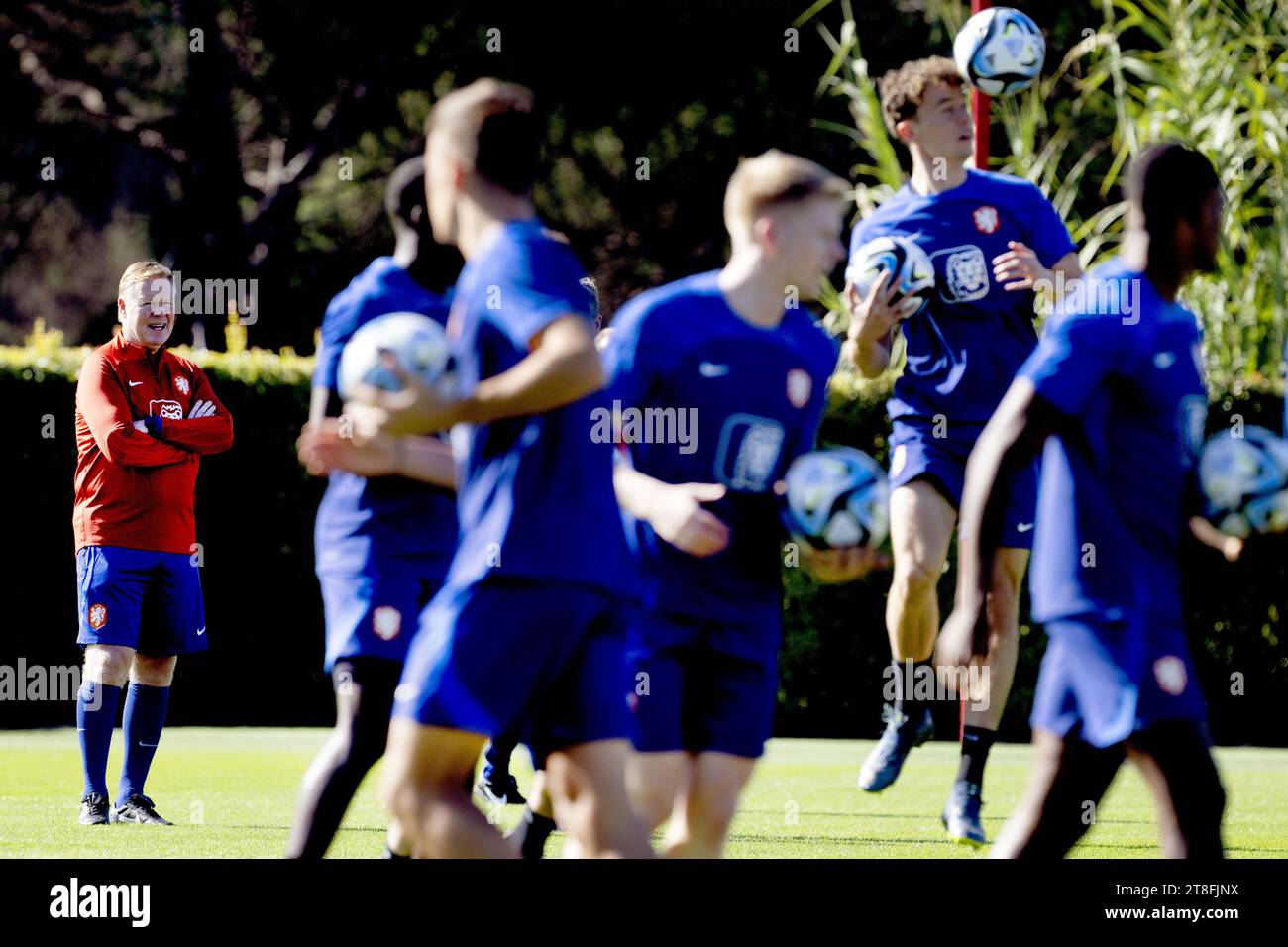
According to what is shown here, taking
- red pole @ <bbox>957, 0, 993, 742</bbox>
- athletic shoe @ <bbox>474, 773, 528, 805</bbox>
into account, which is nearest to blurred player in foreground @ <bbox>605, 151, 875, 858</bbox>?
athletic shoe @ <bbox>474, 773, 528, 805</bbox>

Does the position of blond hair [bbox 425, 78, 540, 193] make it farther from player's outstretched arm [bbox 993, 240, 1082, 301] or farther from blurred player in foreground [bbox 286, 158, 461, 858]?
player's outstretched arm [bbox 993, 240, 1082, 301]

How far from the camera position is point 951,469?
24.6 ft

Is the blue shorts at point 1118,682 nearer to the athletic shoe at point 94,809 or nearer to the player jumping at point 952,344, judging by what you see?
the player jumping at point 952,344

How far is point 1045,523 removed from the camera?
464cm

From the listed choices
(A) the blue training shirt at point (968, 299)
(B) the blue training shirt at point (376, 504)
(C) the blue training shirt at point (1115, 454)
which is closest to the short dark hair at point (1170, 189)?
(C) the blue training shirt at point (1115, 454)

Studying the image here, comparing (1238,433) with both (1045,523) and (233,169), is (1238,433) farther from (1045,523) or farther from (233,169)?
(233,169)

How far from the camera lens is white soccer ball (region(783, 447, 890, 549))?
4734 millimetres

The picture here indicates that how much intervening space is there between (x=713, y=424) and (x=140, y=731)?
4.07m

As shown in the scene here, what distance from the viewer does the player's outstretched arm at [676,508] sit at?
4.55 metres

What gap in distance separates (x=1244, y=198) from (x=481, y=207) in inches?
438

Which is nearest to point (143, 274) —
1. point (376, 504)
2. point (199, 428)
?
point (199, 428)

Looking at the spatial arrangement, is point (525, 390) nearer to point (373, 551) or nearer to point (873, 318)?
point (373, 551)

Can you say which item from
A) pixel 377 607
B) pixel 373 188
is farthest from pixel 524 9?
pixel 377 607

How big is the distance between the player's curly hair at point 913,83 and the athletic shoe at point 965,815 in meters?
2.64
